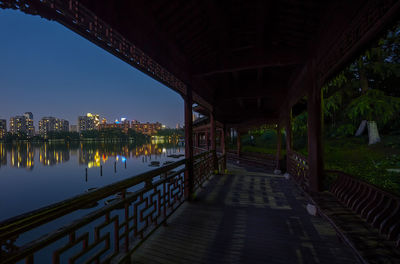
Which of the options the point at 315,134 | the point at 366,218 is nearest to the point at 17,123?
the point at 315,134

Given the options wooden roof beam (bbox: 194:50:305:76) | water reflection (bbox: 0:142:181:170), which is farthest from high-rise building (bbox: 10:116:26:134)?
wooden roof beam (bbox: 194:50:305:76)

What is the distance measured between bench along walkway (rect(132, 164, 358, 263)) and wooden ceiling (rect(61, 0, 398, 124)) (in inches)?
117

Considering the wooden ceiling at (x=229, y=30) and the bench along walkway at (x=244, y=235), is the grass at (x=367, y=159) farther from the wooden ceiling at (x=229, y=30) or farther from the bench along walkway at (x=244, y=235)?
the wooden ceiling at (x=229, y=30)

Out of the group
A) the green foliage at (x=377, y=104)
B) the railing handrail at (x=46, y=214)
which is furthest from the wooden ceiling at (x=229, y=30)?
the green foliage at (x=377, y=104)

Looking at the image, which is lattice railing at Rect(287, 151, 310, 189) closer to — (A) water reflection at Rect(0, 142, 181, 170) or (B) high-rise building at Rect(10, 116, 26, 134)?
(A) water reflection at Rect(0, 142, 181, 170)

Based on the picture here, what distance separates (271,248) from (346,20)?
3.56m

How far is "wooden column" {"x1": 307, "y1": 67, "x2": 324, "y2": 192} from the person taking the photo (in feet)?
13.2

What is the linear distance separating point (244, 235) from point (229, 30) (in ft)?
13.4

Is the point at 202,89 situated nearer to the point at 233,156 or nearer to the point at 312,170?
the point at 312,170

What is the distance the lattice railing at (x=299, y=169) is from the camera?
5.22 metres

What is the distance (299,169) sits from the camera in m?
6.02

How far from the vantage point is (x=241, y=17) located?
11.8ft

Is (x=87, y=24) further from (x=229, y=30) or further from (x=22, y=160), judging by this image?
(x=22, y=160)

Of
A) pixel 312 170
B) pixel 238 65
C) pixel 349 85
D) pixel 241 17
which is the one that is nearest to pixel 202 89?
pixel 238 65
